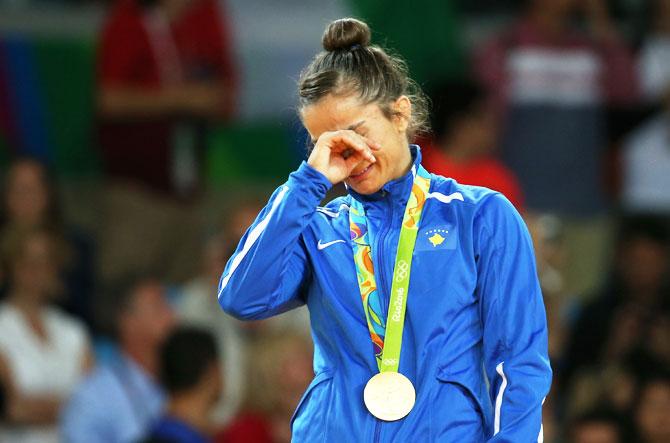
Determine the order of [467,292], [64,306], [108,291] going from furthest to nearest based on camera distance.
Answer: [108,291] → [64,306] → [467,292]

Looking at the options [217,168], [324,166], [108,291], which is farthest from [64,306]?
[324,166]

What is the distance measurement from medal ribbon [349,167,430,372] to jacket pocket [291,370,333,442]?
6.3 inches

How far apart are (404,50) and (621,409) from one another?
2.58 m

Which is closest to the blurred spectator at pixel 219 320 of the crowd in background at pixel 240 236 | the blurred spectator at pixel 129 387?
the crowd in background at pixel 240 236

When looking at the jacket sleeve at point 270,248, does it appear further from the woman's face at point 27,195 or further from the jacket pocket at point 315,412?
the woman's face at point 27,195

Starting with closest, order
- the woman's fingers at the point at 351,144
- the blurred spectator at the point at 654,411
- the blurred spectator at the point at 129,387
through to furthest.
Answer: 1. the woman's fingers at the point at 351,144
2. the blurred spectator at the point at 129,387
3. the blurred spectator at the point at 654,411

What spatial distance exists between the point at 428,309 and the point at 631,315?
177 inches

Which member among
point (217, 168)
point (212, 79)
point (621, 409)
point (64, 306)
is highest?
point (212, 79)

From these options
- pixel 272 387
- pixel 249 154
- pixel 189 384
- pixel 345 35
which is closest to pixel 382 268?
pixel 345 35

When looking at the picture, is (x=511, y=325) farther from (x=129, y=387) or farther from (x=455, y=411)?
(x=129, y=387)

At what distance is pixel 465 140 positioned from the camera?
273 inches

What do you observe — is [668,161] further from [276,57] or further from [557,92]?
[276,57]

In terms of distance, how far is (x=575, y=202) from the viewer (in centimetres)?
810

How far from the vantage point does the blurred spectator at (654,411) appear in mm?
6820
